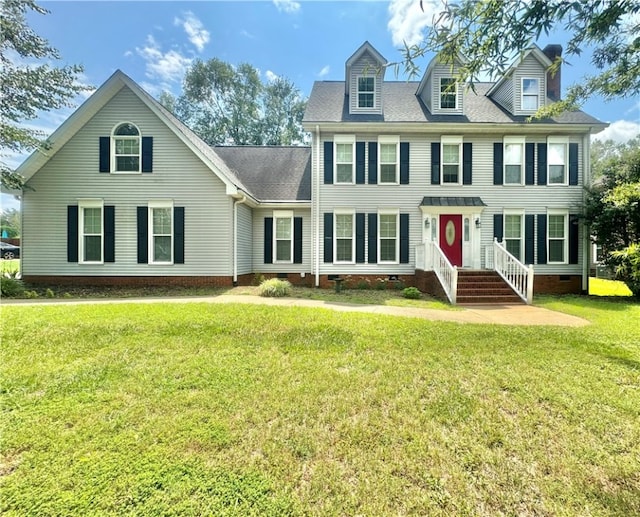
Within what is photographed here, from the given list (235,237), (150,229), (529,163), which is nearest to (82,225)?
(150,229)

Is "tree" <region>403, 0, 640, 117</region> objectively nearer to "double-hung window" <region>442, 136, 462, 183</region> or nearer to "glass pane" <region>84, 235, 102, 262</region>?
"double-hung window" <region>442, 136, 462, 183</region>

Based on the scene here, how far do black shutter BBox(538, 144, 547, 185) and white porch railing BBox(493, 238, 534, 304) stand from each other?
8.73 ft

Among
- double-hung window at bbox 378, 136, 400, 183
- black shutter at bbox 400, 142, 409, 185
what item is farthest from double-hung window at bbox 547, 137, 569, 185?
double-hung window at bbox 378, 136, 400, 183

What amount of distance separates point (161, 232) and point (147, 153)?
2868mm

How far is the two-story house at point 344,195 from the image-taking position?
438 inches

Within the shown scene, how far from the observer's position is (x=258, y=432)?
2930 millimetres

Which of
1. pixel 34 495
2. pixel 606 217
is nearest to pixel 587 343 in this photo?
pixel 34 495

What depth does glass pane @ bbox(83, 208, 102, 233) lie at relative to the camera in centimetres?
1129

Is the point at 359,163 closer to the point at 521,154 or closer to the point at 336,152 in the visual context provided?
the point at 336,152

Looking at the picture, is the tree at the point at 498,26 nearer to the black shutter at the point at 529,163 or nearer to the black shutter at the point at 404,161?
the black shutter at the point at 404,161

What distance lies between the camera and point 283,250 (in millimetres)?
13211

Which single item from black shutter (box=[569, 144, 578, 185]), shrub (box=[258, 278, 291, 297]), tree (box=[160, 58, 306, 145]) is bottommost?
shrub (box=[258, 278, 291, 297])

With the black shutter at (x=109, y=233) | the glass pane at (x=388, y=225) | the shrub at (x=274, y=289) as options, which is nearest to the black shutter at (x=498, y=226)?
the glass pane at (x=388, y=225)

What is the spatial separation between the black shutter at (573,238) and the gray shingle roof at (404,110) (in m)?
3.79
